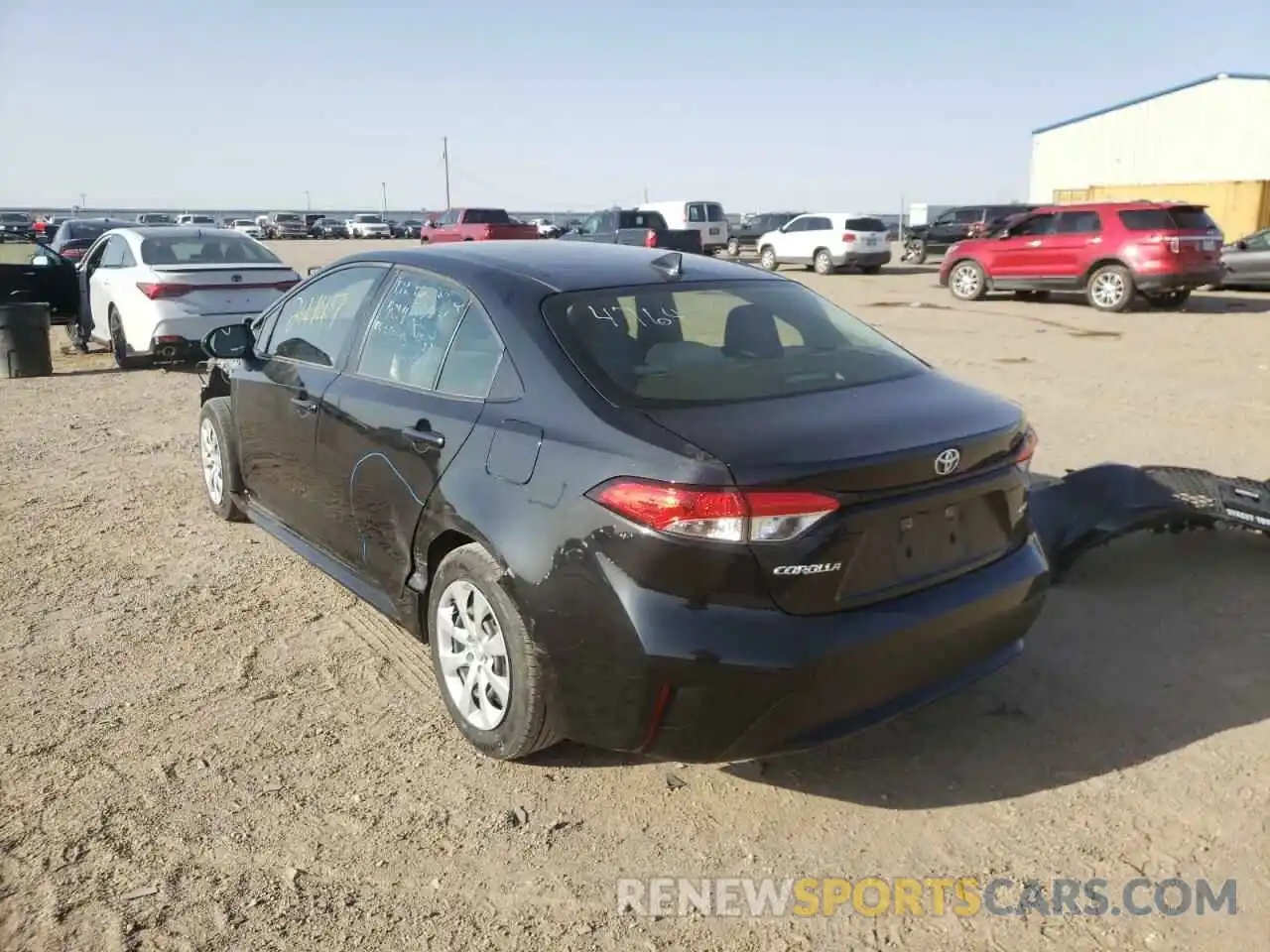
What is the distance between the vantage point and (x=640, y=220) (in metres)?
30.8

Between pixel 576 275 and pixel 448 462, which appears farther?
pixel 576 275

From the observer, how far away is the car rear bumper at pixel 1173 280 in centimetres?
1594

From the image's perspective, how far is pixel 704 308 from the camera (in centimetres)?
376

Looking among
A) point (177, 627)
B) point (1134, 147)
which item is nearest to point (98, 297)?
point (177, 627)

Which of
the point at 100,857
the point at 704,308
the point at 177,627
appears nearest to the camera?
the point at 100,857

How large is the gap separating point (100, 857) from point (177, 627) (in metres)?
1.68

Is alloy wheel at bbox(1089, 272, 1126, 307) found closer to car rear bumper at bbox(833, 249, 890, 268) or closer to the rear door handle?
car rear bumper at bbox(833, 249, 890, 268)

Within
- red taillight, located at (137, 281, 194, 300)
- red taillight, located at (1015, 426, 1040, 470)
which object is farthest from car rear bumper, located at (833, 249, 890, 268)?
red taillight, located at (1015, 426, 1040, 470)

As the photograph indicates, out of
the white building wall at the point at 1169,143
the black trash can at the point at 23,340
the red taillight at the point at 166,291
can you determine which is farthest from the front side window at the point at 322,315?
the white building wall at the point at 1169,143

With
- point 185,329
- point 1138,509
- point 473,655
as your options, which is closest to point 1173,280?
point 1138,509

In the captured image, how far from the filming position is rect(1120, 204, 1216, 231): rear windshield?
16.0 metres

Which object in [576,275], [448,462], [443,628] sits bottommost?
[443,628]

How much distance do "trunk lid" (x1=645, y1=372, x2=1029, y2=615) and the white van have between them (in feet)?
107

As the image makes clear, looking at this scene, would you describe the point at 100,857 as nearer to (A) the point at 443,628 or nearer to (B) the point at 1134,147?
(A) the point at 443,628
